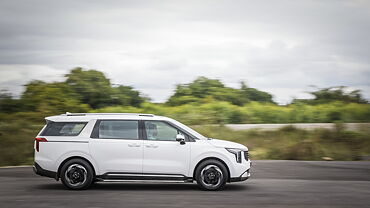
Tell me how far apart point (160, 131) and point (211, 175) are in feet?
5.02

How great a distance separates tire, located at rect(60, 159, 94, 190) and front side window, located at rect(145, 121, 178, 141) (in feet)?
5.07

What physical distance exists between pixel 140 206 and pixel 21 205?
223 cm

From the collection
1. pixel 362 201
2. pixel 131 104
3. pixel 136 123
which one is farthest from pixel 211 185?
pixel 131 104

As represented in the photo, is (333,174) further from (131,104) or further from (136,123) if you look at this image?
(131,104)

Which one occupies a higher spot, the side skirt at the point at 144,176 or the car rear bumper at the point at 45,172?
the car rear bumper at the point at 45,172

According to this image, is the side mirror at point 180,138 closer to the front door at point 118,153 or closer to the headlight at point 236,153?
the front door at point 118,153

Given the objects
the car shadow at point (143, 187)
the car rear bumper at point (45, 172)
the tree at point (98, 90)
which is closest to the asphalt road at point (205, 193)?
the car shadow at point (143, 187)

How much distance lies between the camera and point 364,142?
22906mm

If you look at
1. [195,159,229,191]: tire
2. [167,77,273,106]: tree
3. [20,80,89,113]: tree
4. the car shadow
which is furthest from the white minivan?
[167,77,273,106]: tree

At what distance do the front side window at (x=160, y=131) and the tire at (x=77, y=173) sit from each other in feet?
5.07

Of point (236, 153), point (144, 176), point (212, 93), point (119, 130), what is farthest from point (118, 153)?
point (212, 93)

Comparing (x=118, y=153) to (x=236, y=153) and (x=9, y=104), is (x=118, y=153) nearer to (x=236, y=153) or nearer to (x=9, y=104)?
(x=236, y=153)

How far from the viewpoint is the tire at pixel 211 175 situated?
11719mm

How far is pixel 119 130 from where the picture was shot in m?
11.9
